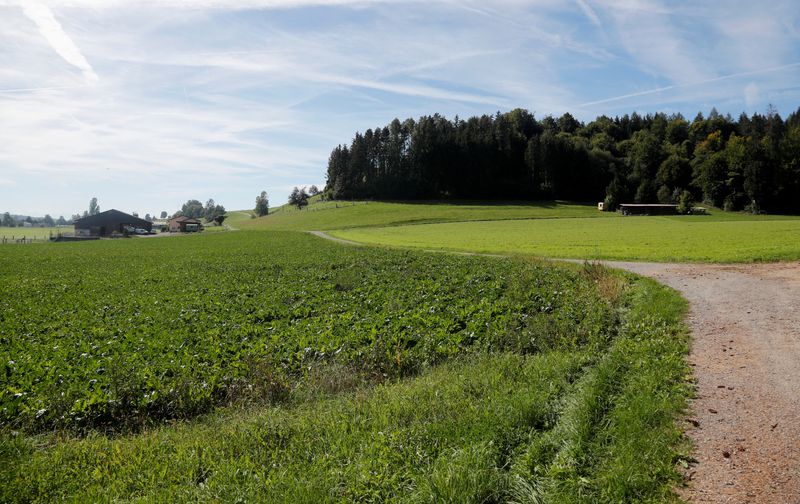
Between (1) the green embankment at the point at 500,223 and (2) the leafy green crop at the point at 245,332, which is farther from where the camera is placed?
(1) the green embankment at the point at 500,223

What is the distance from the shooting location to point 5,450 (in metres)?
6.78

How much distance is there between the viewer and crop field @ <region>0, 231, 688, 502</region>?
5723 mm

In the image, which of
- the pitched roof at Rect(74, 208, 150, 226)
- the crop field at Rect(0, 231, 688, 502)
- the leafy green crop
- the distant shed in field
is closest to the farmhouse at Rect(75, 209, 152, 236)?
the pitched roof at Rect(74, 208, 150, 226)

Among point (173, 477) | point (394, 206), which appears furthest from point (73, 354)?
point (394, 206)

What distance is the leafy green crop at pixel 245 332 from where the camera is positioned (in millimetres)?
8688

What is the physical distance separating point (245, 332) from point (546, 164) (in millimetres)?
109569

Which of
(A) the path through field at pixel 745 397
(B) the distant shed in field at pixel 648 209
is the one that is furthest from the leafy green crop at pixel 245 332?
→ (B) the distant shed in field at pixel 648 209

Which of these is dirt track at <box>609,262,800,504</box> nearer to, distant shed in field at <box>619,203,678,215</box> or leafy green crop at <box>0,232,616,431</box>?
leafy green crop at <box>0,232,616,431</box>

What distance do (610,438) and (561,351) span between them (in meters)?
4.46

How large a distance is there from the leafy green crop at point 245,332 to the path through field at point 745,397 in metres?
2.55

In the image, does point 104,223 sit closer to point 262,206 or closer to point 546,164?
point 262,206

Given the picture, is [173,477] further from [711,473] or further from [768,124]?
[768,124]

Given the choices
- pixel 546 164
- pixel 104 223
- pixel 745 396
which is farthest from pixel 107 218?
pixel 745 396

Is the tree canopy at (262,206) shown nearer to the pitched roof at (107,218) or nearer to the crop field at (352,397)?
the pitched roof at (107,218)
